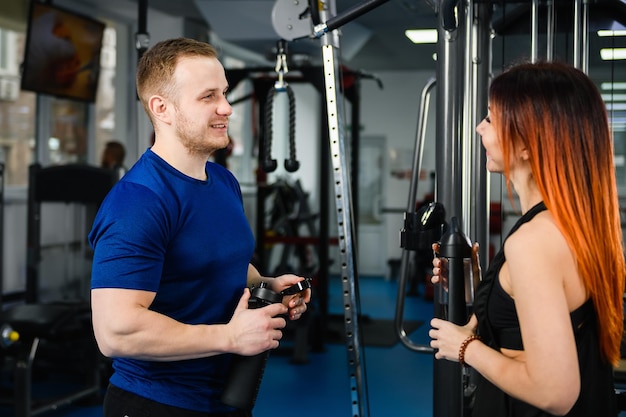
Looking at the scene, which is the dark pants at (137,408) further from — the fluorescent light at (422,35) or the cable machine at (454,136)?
the fluorescent light at (422,35)

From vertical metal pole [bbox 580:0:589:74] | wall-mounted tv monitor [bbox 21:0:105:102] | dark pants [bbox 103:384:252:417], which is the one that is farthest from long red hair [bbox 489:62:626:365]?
wall-mounted tv monitor [bbox 21:0:105:102]

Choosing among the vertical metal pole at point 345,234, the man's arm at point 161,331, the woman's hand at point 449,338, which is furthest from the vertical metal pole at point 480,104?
the man's arm at point 161,331

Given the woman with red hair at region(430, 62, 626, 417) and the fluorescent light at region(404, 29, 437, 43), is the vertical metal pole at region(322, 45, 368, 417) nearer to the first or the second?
the fluorescent light at region(404, 29, 437, 43)

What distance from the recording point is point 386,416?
13.7 ft

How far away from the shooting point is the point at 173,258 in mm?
1592

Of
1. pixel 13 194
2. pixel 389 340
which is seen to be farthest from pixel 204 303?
pixel 13 194

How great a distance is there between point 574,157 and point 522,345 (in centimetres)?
35

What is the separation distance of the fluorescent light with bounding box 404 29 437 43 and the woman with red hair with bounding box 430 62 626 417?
1.52 metres

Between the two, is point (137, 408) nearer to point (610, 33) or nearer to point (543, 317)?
point (543, 317)

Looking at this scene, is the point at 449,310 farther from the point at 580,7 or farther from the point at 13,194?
the point at 13,194

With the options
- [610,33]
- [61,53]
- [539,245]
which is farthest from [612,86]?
[61,53]

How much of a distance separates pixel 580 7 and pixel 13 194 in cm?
517

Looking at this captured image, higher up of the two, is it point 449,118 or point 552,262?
point 449,118

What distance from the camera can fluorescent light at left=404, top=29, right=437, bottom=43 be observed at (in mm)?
2904
